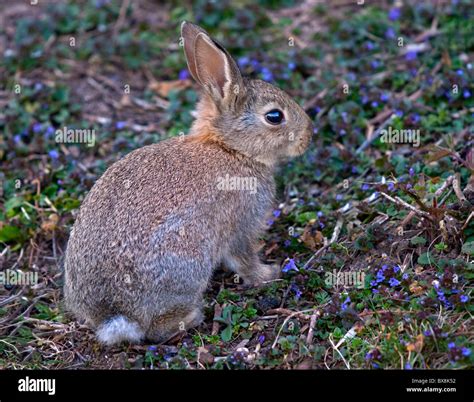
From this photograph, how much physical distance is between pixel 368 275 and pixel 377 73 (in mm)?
3595

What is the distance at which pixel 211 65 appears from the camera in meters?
7.20

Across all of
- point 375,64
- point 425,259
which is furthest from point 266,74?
point 425,259

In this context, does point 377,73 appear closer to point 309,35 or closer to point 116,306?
point 309,35

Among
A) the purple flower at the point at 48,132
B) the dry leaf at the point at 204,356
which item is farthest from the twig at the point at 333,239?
the purple flower at the point at 48,132

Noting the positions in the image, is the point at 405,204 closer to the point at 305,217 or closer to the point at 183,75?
the point at 305,217

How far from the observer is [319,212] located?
7.84 metres

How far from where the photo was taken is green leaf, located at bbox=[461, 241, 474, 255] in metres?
6.48

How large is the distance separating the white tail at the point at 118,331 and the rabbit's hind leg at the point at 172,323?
14 cm

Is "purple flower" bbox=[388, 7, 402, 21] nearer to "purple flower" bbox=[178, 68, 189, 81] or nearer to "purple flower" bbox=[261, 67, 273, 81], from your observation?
"purple flower" bbox=[261, 67, 273, 81]

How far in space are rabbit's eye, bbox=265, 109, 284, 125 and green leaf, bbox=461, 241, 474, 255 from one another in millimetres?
2032

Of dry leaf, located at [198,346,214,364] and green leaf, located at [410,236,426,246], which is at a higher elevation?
green leaf, located at [410,236,426,246]

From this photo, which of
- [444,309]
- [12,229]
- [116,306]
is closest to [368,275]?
[444,309]

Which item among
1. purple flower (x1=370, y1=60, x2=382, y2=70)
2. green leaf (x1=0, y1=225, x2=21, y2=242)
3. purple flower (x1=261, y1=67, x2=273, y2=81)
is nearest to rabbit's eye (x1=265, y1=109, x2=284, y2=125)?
purple flower (x1=261, y1=67, x2=273, y2=81)
